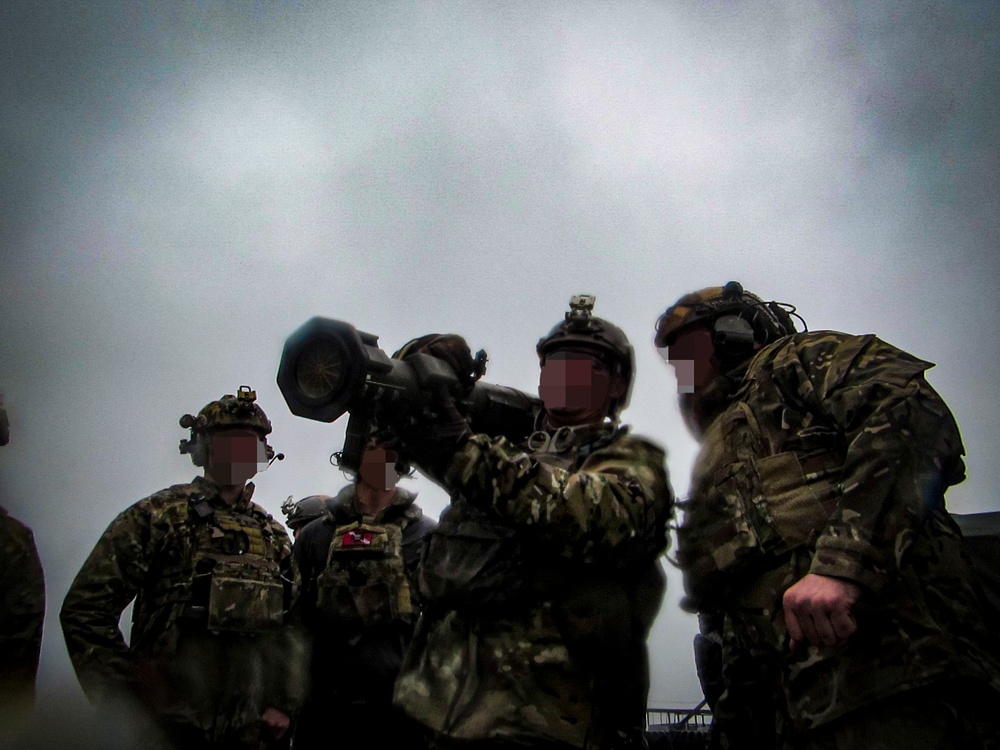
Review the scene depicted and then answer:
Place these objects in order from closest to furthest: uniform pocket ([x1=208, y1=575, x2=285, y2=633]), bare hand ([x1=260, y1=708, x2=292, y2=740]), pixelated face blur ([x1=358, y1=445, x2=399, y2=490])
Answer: uniform pocket ([x1=208, y1=575, x2=285, y2=633]) < bare hand ([x1=260, y1=708, x2=292, y2=740]) < pixelated face blur ([x1=358, y1=445, x2=399, y2=490])

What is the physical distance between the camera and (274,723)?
497cm

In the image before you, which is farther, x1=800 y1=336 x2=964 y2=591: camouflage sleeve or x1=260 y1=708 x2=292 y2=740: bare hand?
x1=260 y1=708 x2=292 y2=740: bare hand

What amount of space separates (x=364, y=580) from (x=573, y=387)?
2.59 meters

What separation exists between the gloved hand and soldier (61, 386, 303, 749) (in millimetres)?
2817

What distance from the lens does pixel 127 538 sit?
4914 millimetres

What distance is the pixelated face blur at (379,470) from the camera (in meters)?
5.26

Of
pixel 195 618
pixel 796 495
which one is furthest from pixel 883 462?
pixel 195 618

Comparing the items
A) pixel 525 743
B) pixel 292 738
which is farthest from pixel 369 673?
pixel 525 743

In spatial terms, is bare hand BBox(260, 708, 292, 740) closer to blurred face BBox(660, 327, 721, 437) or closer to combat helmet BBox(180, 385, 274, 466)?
combat helmet BBox(180, 385, 274, 466)

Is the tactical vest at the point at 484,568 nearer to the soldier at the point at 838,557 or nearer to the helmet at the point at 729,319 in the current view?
the soldier at the point at 838,557

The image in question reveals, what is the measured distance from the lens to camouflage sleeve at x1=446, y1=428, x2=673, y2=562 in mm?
2654

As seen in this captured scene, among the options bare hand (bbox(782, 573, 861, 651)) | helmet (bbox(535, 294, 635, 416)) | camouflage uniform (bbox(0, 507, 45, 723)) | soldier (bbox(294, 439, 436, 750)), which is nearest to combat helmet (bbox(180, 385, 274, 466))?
soldier (bbox(294, 439, 436, 750))

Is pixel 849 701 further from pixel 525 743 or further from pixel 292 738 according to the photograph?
pixel 292 738

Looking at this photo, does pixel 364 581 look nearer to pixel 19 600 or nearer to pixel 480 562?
pixel 19 600
